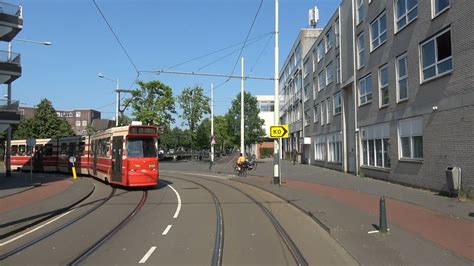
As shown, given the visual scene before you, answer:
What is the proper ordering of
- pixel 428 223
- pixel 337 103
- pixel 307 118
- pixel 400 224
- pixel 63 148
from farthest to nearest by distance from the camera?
1. pixel 307 118
2. pixel 337 103
3. pixel 63 148
4. pixel 428 223
5. pixel 400 224

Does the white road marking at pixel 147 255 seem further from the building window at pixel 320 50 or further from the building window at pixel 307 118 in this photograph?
the building window at pixel 307 118

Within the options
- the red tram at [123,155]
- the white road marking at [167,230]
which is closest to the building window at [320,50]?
the red tram at [123,155]

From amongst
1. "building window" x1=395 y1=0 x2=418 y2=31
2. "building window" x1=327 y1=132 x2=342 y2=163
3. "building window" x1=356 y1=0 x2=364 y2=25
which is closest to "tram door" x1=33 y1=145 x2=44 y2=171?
"building window" x1=327 y1=132 x2=342 y2=163

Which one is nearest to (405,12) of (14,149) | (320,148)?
(320,148)

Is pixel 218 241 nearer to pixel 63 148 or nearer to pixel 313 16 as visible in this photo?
pixel 63 148

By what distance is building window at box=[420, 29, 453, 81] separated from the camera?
58.3ft

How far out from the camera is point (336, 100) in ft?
125

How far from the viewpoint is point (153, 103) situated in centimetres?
6469

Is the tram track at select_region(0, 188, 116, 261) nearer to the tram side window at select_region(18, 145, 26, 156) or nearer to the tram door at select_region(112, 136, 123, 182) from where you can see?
the tram door at select_region(112, 136, 123, 182)

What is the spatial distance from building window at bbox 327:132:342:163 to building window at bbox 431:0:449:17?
18488 mm

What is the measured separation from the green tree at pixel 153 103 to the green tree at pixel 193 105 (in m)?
2.82

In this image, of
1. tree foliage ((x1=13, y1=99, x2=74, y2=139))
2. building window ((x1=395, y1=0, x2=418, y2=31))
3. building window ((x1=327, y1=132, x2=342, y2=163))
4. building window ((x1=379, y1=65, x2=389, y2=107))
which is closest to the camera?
building window ((x1=395, y1=0, x2=418, y2=31))

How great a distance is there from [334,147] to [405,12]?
18.0 meters

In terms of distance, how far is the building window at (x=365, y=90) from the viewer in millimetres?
28087
